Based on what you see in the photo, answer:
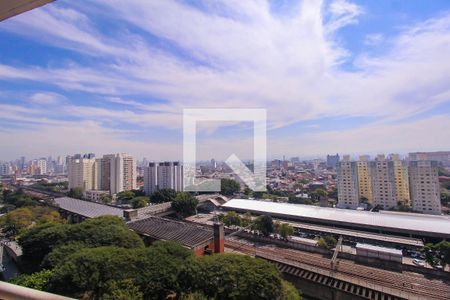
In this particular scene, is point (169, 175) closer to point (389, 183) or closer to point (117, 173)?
point (117, 173)

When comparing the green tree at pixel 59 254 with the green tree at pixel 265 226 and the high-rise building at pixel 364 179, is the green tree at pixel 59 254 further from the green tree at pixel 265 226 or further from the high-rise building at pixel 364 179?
the high-rise building at pixel 364 179

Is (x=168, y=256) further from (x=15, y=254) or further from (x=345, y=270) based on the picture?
(x=15, y=254)

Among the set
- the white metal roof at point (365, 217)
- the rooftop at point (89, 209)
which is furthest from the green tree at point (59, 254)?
the white metal roof at point (365, 217)

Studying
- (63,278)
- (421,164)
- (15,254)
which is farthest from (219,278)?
(421,164)

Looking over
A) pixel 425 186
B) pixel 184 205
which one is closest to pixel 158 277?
pixel 184 205

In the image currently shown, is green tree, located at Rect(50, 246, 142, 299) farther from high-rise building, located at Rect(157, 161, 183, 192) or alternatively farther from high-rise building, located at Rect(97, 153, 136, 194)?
high-rise building, located at Rect(97, 153, 136, 194)
